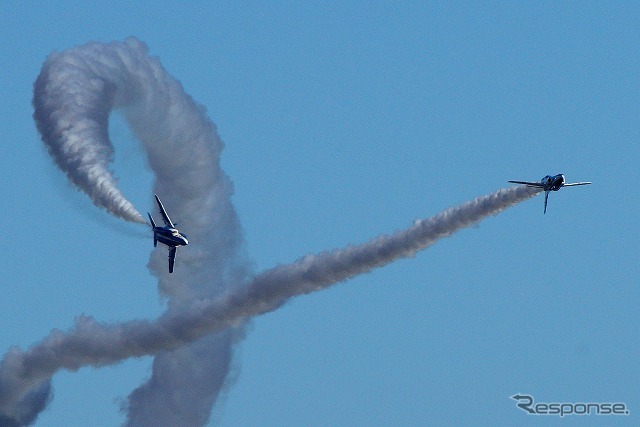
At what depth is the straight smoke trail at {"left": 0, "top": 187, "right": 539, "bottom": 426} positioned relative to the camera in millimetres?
118875

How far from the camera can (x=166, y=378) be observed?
130 metres

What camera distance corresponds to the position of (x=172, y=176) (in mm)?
126750

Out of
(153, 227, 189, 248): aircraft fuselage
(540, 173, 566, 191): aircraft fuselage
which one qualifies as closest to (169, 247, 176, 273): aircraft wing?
(153, 227, 189, 248): aircraft fuselage

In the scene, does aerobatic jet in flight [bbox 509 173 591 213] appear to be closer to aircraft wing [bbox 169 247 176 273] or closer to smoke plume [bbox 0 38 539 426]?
smoke plume [bbox 0 38 539 426]

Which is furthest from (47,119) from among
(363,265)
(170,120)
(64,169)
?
(363,265)

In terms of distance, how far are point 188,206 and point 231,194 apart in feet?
9.60

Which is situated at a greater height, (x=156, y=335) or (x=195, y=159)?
(x=195, y=159)

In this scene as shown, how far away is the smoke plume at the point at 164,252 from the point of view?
4609 inches

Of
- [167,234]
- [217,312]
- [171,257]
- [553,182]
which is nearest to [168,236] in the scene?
[167,234]

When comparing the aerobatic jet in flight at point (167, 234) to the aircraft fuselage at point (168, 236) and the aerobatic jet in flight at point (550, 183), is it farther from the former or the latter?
the aerobatic jet in flight at point (550, 183)

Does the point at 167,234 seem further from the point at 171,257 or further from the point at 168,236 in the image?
the point at 171,257

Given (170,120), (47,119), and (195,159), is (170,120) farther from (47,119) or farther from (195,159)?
(47,119)

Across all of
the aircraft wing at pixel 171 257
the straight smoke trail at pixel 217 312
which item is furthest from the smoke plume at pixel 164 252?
the aircraft wing at pixel 171 257

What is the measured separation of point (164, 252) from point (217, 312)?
646 centimetres
